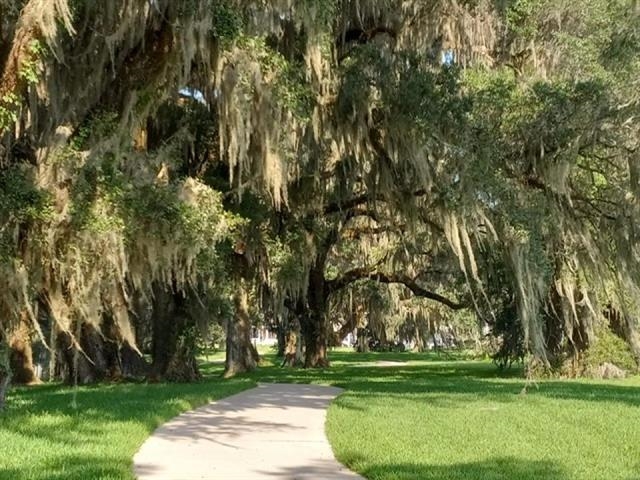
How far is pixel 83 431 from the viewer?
26.9 ft

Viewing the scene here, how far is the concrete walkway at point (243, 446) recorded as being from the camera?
6383mm

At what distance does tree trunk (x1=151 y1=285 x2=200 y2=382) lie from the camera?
17.2m

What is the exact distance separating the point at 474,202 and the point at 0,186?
23.1 ft

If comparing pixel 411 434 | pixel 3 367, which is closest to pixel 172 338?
pixel 3 367

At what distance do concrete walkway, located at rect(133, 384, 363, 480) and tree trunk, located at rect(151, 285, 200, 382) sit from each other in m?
5.50

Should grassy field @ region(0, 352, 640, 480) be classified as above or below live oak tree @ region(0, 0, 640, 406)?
below

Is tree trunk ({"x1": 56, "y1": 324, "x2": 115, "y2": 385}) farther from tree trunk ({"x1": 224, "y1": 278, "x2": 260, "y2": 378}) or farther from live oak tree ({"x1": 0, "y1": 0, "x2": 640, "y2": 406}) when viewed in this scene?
tree trunk ({"x1": 224, "y1": 278, "x2": 260, "y2": 378})

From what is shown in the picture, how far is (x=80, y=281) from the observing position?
9297 mm

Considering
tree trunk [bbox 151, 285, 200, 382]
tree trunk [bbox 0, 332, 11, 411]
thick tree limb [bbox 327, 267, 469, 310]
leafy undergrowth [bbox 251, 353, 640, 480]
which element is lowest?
leafy undergrowth [bbox 251, 353, 640, 480]

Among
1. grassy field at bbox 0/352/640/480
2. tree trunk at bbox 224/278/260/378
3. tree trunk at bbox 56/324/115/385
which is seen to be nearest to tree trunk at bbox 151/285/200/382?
tree trunk at bbox 56/324/115/385

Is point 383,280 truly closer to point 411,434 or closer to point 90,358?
point 90,358

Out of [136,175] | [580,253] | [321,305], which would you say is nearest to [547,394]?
[580,253]

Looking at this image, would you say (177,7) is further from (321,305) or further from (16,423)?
(321,305)

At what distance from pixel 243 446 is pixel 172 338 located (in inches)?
387
